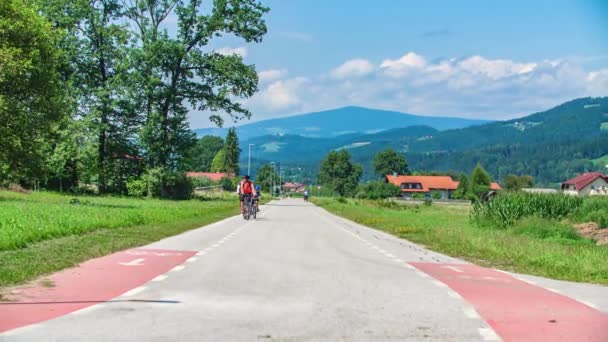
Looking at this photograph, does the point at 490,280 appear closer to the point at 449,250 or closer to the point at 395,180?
the point at 449,250

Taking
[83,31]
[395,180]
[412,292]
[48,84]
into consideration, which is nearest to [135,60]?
[83,31]

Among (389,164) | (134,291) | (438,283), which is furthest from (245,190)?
(389,164)

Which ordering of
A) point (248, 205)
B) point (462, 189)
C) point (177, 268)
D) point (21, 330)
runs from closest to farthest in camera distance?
point (21, 330), point (177, 268), point (248, 205), point (462, 189)

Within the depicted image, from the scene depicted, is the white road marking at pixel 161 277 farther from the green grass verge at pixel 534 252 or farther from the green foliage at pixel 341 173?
the green foliage at pixel 341 173

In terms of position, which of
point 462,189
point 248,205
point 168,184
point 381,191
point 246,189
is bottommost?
point 248,205

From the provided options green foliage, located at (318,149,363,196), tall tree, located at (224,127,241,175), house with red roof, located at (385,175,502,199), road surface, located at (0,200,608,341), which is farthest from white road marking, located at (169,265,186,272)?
green foliage, located at (318,149,363,196)

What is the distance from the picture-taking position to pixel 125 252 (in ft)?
51.0

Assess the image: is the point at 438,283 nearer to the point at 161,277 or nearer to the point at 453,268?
the point at 453,268

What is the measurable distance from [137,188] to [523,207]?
34499 millimetres

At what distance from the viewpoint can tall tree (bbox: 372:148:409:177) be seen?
19575 centimetres

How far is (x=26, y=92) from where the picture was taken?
35844 millimetres

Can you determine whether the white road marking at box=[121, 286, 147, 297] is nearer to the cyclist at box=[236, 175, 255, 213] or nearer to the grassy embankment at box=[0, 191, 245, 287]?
the grassy embankment at box=[0, 191, 245, 287]

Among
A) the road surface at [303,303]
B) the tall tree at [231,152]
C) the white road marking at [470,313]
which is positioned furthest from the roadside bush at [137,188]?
the tall tree at [231,152]

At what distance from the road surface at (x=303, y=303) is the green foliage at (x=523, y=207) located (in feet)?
60.1
